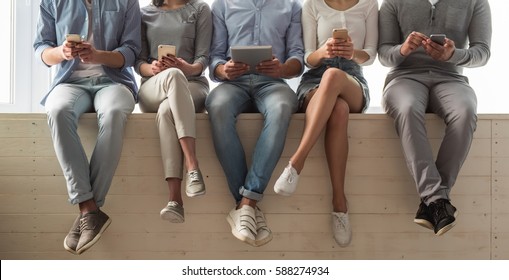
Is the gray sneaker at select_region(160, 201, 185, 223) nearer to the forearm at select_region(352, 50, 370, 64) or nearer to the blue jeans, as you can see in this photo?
the blue jeans

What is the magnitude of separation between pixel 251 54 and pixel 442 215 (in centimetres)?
99

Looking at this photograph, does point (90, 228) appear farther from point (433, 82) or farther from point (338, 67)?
point (433, 82)

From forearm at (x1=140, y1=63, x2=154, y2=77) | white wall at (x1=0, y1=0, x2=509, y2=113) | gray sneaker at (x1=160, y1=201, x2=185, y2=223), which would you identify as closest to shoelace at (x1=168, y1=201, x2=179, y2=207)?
gray sneaker at (x1=160, y1=201, x2=185, y2=223)

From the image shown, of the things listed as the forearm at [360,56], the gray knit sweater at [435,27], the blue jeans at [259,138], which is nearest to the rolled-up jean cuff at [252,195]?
the blue jeans at [259,138]

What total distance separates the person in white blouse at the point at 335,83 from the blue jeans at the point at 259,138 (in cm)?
8

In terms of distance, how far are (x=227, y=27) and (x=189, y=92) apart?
50cm

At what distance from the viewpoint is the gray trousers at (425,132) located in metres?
2.24

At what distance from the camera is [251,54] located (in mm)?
2371

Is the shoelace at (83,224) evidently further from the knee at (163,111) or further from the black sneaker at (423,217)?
the black sneaker at (423,217)

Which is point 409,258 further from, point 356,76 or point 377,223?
point 356,76

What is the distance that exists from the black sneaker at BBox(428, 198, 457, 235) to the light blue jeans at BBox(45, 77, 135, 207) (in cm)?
125

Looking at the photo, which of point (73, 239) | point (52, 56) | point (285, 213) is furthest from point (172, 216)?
point (52, 56)

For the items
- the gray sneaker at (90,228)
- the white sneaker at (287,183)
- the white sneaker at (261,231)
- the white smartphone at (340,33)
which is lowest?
the gray sneaker at (90,228)

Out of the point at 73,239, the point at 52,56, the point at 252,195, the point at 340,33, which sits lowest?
the point at 73,239
